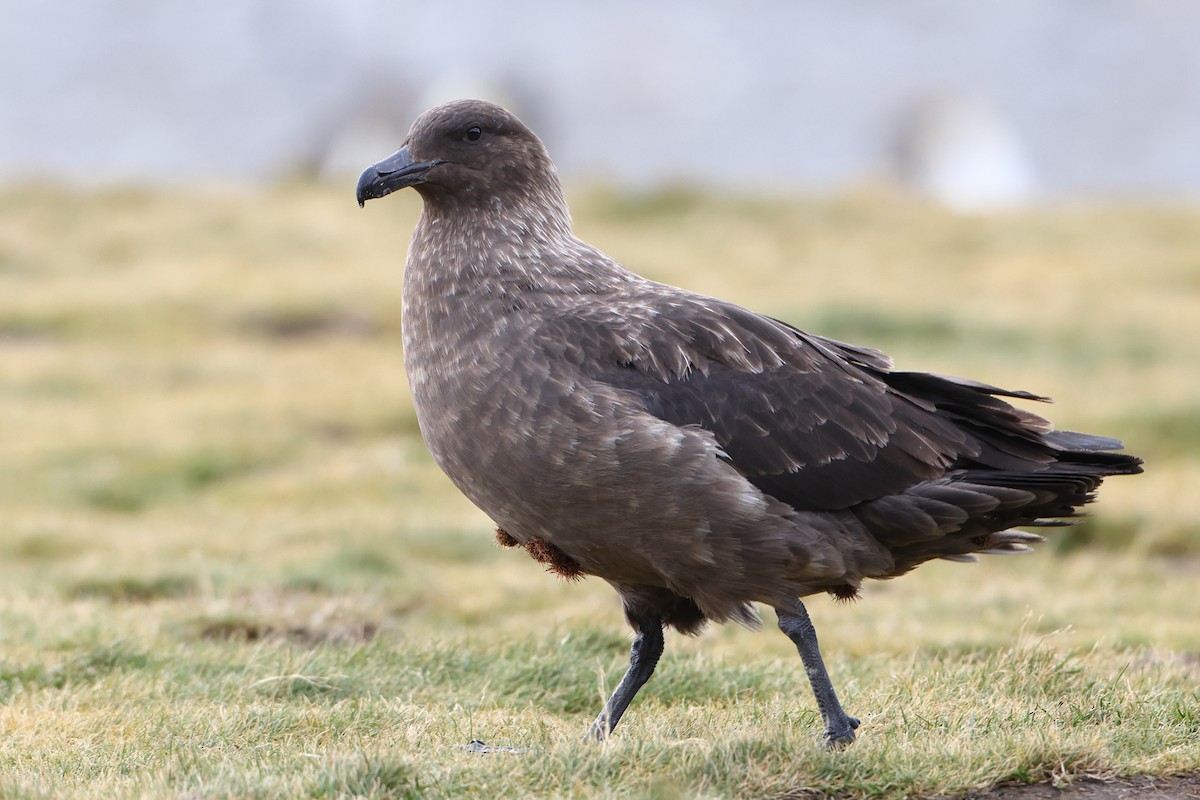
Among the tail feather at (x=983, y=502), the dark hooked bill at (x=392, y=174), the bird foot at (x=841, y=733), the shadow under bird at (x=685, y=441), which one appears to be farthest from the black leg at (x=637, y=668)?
the dark hooked bill at (x=392, y=174)

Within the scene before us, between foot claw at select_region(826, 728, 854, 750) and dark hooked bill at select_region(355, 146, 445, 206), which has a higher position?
dark hooked bill at select_region(355, 146, 445, 206)

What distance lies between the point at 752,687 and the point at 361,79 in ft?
104

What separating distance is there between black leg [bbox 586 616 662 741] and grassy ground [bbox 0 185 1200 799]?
159 millimetres

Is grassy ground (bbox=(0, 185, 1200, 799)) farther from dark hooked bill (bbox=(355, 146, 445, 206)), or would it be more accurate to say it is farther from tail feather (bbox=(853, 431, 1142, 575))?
dark hooked bill (bbox=(355, 146, 445, 206))

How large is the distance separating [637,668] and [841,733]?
2.69ft

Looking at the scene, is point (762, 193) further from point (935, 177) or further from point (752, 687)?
point (752, 687)

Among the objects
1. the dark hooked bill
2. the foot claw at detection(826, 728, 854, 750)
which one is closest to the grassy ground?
the foot claw at detection(826, 728, 854, 750)

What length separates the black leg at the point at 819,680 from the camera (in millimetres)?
4660

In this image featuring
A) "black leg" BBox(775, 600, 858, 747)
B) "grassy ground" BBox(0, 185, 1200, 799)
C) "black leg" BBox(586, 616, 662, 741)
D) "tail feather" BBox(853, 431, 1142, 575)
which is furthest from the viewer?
"black leg" BBox(586, 616, 662, 741)

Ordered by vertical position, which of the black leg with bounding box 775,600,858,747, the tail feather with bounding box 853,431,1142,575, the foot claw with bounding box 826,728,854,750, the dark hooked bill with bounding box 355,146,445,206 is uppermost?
the dark hooked bill with bounding box 355,146,445,206

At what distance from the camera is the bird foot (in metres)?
4.60

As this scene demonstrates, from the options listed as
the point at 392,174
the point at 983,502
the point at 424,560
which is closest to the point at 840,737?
the point at 983,502

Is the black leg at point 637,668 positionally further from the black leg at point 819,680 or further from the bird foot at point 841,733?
the bird foot at point 841,733

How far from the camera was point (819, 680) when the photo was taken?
15.6 ft
